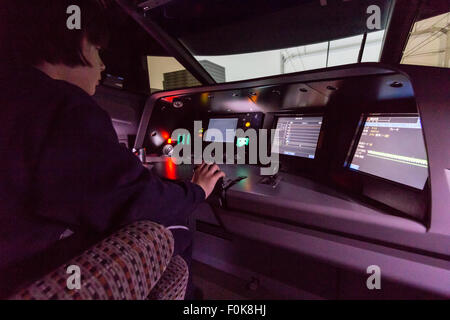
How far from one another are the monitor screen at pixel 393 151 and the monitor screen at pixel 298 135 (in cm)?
29

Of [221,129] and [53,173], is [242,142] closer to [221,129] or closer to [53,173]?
[221,129]

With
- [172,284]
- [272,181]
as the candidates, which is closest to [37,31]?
[172,284]

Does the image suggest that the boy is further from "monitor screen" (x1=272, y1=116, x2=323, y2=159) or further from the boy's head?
"monitor screen" (x1=272, y1=116, x2=323, y2=159)

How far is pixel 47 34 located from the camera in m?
0.56

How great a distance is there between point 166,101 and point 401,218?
1.85m

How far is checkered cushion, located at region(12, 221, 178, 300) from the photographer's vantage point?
294 mm

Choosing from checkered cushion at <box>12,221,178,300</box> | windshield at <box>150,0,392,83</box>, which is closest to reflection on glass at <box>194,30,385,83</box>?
windshield at <box>150,0,392,83</box>

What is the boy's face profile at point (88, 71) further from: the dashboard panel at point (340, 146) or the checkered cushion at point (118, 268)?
the dashboard panel at point (340, 146)

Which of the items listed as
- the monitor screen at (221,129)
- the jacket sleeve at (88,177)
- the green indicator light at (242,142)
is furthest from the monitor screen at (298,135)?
the jacket sleeve at (88,177)

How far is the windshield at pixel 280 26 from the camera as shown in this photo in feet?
4.37

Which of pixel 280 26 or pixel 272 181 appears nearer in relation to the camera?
pixel 272 181

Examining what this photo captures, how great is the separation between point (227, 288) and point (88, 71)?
1.44m

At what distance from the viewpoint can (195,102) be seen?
1779 mm
